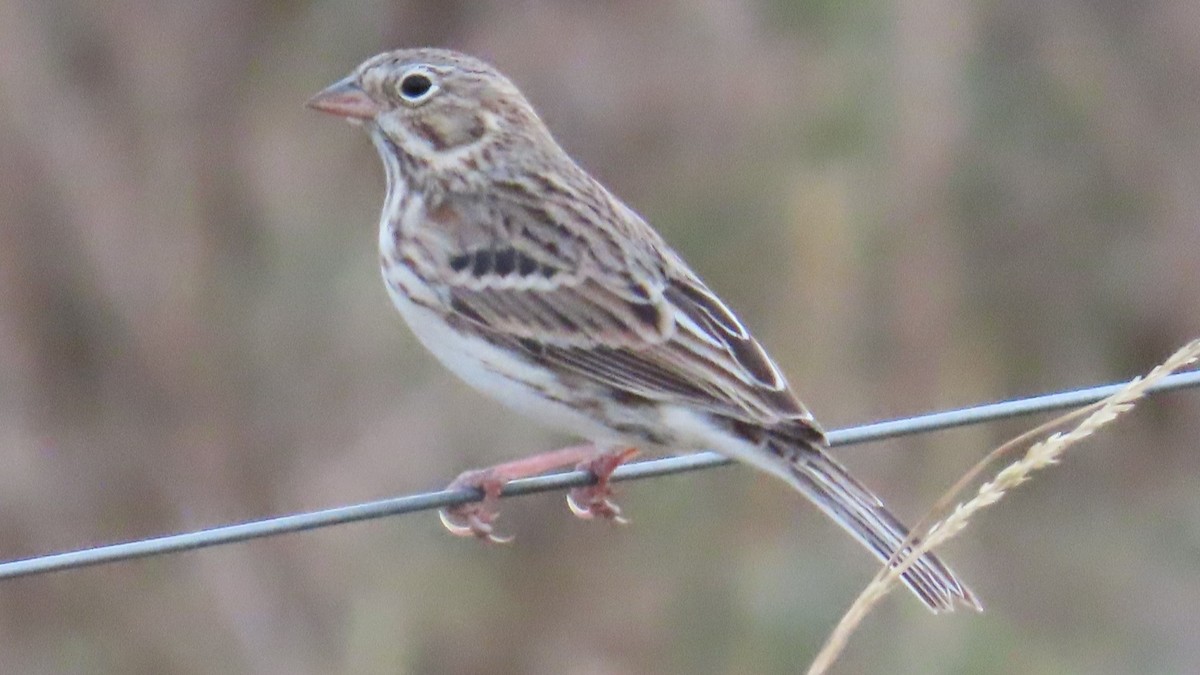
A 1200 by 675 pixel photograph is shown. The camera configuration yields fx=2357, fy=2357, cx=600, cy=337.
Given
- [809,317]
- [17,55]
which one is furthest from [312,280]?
[809,317]

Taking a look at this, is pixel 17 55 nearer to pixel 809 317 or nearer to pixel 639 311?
pixel 809 317

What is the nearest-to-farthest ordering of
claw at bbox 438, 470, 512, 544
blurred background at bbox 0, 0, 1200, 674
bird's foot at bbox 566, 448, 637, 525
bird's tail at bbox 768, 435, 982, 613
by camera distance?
1. bird's tail at bbox 768, 435, 982, 613
2. claw at bbox 438, 470, 512, 544
3. bird's foot at bbox 566, 448, 637, 525
4. blurred background at bbox 0, 0, 1200, 674

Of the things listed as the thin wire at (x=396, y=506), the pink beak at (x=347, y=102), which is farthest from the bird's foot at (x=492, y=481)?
the pink beak at (x=347, y=102)

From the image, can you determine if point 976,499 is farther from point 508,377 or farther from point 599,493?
point 599,493

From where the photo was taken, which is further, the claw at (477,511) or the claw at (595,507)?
the claw at (595,507)

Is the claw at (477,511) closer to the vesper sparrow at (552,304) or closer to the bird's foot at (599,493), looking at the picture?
the vesper sparrow at (552,304)

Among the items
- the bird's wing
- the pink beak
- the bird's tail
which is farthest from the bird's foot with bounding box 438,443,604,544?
the pink beak

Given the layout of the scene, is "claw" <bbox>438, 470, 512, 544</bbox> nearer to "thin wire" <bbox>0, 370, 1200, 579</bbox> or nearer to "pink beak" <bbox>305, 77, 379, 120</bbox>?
"thin wire" <bbox>0, 370, 1200, 579</bbox>

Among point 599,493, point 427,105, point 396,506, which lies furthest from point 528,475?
point 396,506
